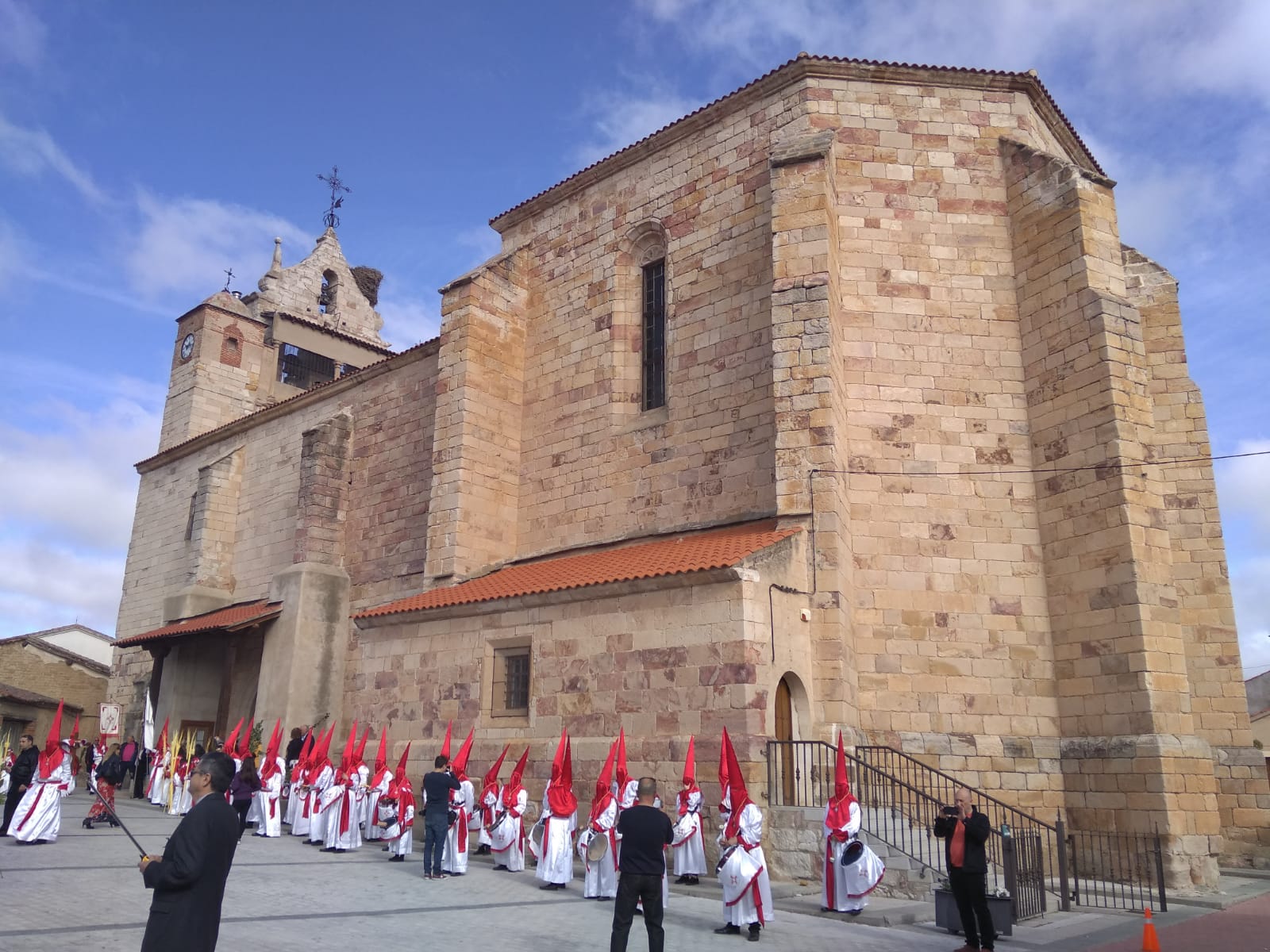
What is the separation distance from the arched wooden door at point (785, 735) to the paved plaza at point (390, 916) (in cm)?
145

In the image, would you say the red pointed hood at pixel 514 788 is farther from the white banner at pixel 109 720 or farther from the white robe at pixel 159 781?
the white banner at pixel 109 720

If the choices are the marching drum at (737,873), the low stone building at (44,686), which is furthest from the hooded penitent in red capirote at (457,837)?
the low stone building at (44,686)

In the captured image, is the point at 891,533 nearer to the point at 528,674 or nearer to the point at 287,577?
the point at 528,674

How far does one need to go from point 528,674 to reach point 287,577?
9196mm

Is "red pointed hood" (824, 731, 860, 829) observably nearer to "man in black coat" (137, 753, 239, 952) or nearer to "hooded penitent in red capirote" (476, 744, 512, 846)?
"hooded penitent in red capirote" (476, 744, 512, 846)

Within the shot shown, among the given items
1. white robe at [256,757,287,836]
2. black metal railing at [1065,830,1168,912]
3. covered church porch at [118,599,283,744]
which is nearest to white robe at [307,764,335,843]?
white robe at [256,757,287,836]

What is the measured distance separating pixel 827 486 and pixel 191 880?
9.71 meters

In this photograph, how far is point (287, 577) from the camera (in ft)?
66.4

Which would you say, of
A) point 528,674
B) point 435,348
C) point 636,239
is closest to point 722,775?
point 528,674

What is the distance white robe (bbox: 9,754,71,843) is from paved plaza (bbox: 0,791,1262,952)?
418 mm

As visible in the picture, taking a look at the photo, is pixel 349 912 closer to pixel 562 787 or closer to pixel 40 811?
pixel 562 787

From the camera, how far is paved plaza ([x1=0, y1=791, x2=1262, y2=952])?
699cm

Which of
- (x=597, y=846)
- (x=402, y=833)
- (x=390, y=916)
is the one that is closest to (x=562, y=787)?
(x=597, y=846)

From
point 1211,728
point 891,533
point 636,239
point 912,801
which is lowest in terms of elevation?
point 912,801
